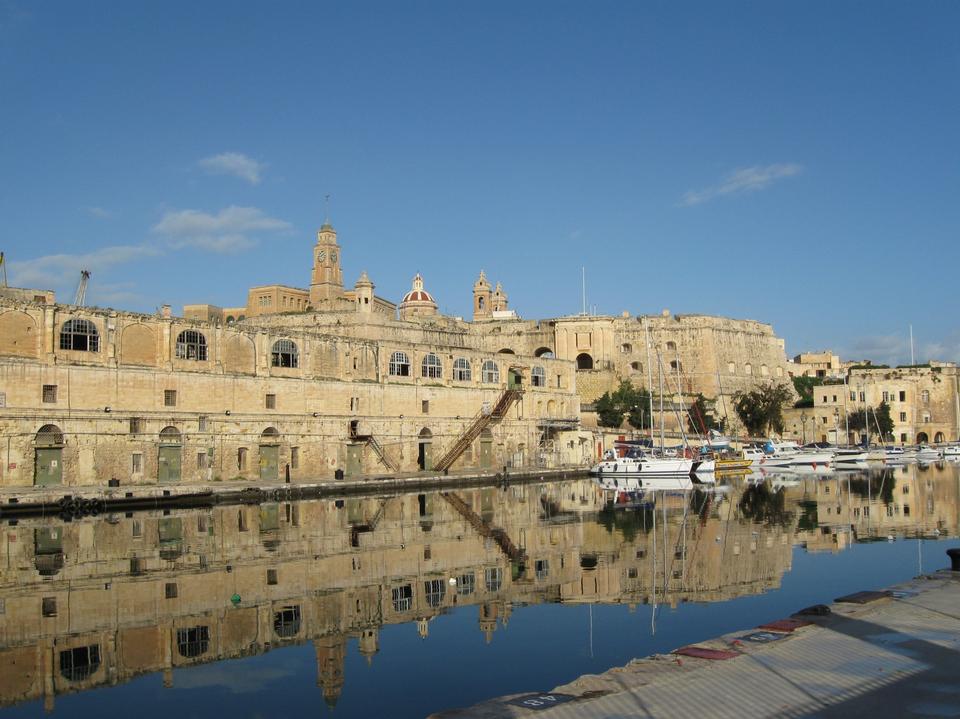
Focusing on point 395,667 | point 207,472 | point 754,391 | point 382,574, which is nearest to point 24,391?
point 207,472

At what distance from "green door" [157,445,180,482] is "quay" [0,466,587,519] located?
3.86 ft

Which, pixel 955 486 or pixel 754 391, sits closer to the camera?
pixel 955 486

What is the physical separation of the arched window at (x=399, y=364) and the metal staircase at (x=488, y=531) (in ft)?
40.0

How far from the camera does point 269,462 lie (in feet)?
136

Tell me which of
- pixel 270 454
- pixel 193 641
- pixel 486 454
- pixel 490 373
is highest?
pixel 490 373

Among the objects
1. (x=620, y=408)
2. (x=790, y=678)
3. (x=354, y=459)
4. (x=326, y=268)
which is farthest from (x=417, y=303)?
(x=790, y=678)

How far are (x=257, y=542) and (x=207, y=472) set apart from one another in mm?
16540

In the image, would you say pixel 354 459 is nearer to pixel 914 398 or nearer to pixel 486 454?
pixel 486 454

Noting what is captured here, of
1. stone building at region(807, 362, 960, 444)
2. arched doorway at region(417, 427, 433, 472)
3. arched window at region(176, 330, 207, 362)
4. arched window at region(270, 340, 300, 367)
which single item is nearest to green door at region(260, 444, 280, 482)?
arched window at region(270, 340, 300, 367)

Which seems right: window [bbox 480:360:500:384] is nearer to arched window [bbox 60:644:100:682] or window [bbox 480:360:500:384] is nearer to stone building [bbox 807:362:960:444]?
stone building [bbox 807:362:960:444]

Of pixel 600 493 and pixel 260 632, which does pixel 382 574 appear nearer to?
pixel 260 632

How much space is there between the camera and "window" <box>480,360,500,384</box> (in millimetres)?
54438

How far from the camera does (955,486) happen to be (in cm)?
4259

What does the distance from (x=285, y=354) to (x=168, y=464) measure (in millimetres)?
7982
